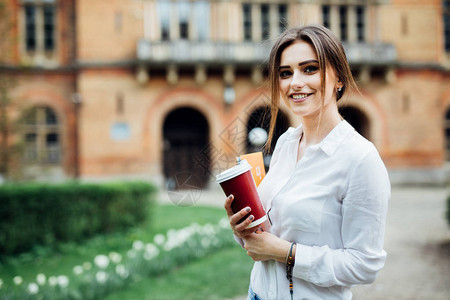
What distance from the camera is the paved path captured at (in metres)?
4.75

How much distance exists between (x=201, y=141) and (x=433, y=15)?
39.0ft

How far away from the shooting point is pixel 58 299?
13.0 ft

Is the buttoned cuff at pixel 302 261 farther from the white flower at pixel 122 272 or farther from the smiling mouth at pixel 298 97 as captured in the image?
the white flower at pixel 122 272

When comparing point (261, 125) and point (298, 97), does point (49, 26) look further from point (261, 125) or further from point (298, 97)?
point (298, 97)

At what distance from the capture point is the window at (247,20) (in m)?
16.8

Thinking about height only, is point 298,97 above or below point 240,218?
above

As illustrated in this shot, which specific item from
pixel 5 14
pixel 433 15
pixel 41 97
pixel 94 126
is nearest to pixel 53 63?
pixel 41 97

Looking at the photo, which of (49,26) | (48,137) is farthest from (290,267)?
(49,26)

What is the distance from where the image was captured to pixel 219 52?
16188mm

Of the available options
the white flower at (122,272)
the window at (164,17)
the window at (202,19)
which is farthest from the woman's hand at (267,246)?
the window at (164,17)

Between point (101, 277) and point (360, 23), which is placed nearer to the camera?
point (101, 277)

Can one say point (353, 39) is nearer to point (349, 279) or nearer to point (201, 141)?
point (201, 141)

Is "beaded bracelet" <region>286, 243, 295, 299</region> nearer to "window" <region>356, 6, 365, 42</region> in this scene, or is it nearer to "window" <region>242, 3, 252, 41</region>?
"window" <region>242, 3, 252, 41</region>

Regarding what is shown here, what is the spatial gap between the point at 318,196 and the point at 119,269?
393 cm
